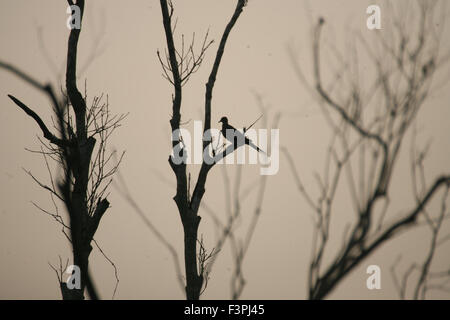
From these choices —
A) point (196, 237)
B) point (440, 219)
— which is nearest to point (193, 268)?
point (196, 237)

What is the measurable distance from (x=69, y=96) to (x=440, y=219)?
3.26 metres

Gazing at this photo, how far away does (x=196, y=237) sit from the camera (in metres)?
3.11

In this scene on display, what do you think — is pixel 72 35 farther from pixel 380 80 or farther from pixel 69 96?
pixel 380 80
